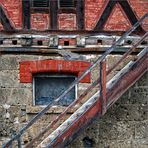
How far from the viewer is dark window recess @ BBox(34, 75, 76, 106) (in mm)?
10492

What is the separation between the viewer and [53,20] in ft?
34.1

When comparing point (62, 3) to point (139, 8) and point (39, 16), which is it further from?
point (139, 8)

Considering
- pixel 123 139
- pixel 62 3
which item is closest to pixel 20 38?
pixel 62 3

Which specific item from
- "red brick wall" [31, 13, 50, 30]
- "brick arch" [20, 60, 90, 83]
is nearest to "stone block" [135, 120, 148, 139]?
"brick arch" [20, 60, 90, 83]

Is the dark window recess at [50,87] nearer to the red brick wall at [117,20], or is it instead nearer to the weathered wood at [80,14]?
the weathered wood at [80,14]

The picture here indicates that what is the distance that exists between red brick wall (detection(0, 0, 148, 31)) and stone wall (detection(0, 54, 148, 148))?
0.65 meters

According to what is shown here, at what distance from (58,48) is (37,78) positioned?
784 millimetres

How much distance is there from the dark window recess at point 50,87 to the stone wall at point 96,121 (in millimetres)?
241

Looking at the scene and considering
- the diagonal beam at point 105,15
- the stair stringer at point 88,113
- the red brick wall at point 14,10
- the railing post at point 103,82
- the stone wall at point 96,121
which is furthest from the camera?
the diagonal beam at point 105,15

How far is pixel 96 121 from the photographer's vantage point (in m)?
10.4

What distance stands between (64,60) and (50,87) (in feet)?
2.27

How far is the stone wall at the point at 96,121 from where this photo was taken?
403 inches

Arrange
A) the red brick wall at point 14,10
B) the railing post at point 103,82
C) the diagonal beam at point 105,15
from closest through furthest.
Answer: the railing post at point 103,82 < the red brick wall at point 14,10 < the diagonal beam at point 105,15

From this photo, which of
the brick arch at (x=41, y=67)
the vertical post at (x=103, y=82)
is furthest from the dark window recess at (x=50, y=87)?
the vertical post at (x=103, y=82)
